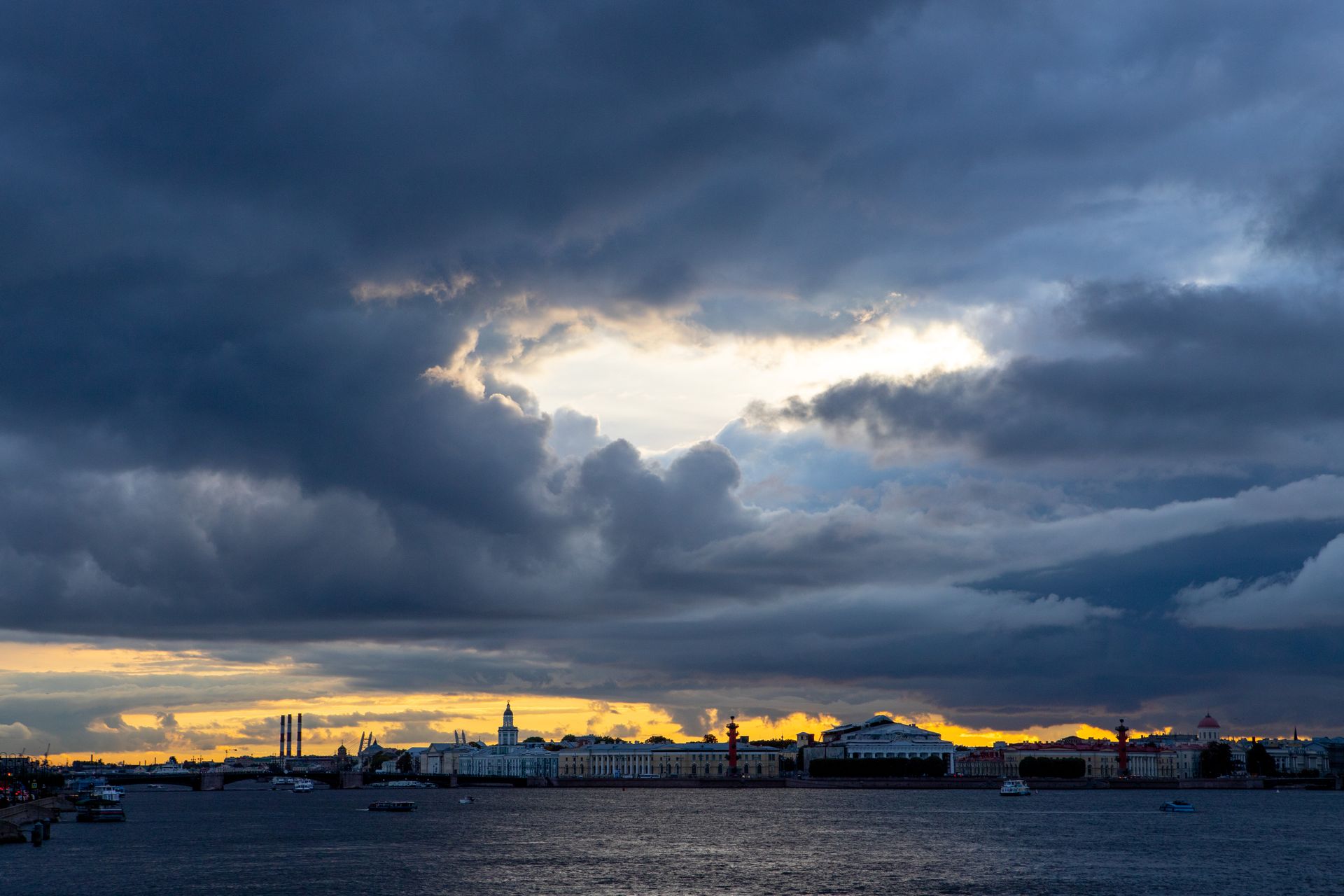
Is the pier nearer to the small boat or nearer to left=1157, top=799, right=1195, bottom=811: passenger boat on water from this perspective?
the small boat

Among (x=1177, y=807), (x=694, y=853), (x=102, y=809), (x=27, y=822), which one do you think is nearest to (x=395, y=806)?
(x=102, y=809)

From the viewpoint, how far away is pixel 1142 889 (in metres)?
65.4

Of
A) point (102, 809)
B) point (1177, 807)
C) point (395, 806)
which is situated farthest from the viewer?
point (1177, 807)

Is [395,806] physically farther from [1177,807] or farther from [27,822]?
[1177,807]

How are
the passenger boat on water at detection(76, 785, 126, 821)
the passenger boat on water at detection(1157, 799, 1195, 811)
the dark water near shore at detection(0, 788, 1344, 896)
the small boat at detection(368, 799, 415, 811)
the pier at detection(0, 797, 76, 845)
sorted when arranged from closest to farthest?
the dark water near shore at detection(0, 788, 1344, 896)
the pier at detection(0, 797, 76, 845)
the passenger boat on water at detection(76, 785, 126, 821)
the small boat at detection(368, 799, 415, 811)
the passenger boat on water at detection(1157, 799, 1195, 811)

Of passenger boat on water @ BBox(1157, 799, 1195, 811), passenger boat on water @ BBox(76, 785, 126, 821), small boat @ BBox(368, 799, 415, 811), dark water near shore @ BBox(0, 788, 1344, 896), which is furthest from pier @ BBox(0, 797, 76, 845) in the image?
passenger boat on water @ BBox(1157, 799, 1195, 811)

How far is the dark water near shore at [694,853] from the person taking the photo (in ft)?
215

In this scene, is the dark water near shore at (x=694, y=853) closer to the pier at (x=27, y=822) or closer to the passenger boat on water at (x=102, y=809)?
the pier at (x=27, y=822)

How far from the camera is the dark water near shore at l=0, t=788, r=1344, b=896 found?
6562cm

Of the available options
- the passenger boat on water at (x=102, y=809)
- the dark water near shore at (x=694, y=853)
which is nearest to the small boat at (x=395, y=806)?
the dark water near shore at (x=694, y=853)

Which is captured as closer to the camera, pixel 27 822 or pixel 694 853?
pixel 694 853

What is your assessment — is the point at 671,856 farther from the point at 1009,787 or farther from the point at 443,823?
the point at 1009,787

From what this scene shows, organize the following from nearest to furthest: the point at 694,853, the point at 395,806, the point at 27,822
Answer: the point at 694,853, the point at 27,822, the point at 395,806

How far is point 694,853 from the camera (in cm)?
8238
